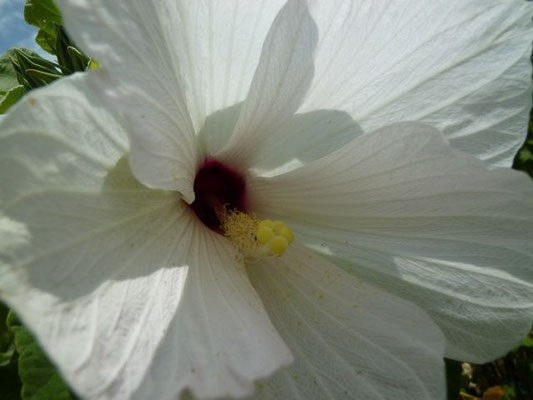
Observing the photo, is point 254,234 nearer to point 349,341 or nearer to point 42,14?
point 349,341

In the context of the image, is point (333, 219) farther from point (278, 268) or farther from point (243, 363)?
point (243, 363)

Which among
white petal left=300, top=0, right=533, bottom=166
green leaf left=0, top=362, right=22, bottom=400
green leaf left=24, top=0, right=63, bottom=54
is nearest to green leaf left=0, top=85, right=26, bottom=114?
green leaf left=24, top=0, right=63, bottom=54

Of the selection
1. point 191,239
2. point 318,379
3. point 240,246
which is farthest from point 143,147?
point 318,379

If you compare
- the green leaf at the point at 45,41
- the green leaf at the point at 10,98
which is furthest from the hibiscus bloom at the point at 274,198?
the green leaf at the point at 45,41

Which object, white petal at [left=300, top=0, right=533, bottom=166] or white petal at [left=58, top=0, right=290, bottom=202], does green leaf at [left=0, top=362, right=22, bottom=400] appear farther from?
white petal at [left=300, top=0, right=533, bottom=166]

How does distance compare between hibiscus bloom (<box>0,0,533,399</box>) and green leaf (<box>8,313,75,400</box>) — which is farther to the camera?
green leaf (<box>8,313,75,400</box>)

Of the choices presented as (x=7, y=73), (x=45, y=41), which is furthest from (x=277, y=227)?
(x=45, y=41)
